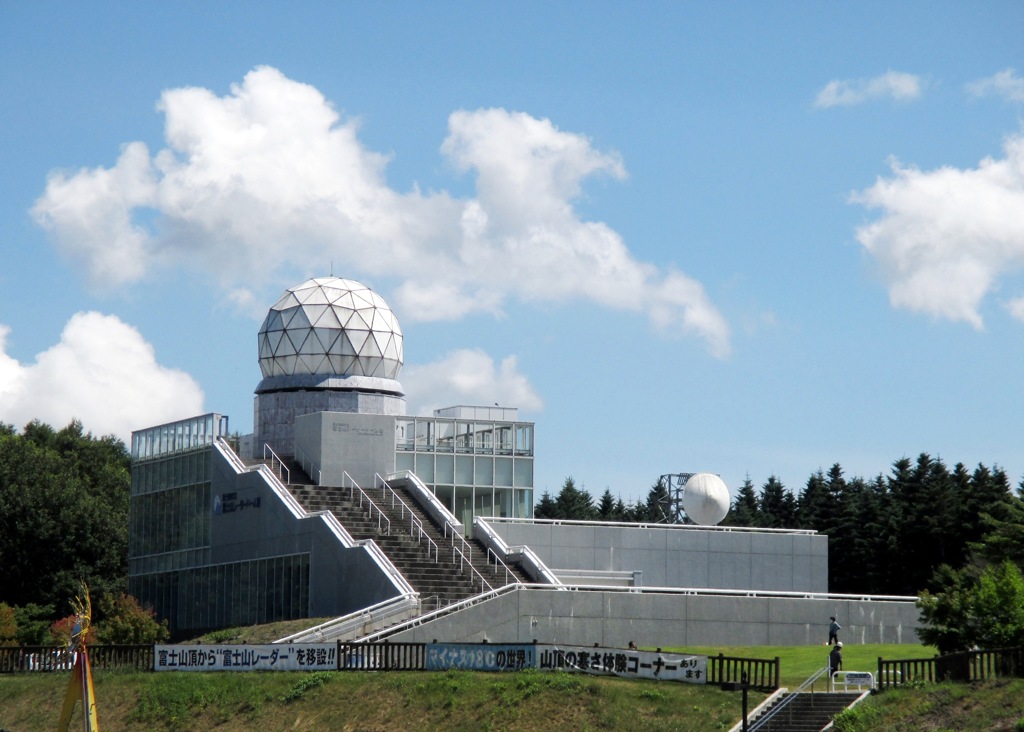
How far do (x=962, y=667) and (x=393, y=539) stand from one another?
2432 centimetres

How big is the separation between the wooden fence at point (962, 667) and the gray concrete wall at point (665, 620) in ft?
41.7

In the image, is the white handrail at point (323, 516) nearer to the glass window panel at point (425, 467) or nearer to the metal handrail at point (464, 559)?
the metal handrail at point (464, 559)

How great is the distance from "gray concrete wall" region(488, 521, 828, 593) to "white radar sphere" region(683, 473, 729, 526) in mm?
2447

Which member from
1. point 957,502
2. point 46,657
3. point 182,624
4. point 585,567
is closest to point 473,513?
point 585,567

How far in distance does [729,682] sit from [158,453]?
119 ft

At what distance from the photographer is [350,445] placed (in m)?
59.2

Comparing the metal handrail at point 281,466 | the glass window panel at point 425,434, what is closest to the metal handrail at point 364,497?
the metal handrail at point 281,466

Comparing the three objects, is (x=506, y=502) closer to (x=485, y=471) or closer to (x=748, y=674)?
(x=485, y=471)

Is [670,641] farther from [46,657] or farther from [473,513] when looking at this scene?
[46,657]

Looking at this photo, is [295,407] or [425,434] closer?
[425,434]

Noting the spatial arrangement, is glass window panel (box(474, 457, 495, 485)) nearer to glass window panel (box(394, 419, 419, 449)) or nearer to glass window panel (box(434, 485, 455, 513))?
glass window panel (box(434, 485, 455, 513))

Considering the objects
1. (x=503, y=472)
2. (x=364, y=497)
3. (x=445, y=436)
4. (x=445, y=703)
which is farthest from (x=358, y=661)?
(x=503, y=472)

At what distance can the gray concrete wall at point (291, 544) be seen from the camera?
164 ft

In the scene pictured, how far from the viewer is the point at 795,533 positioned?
59.8 metres
